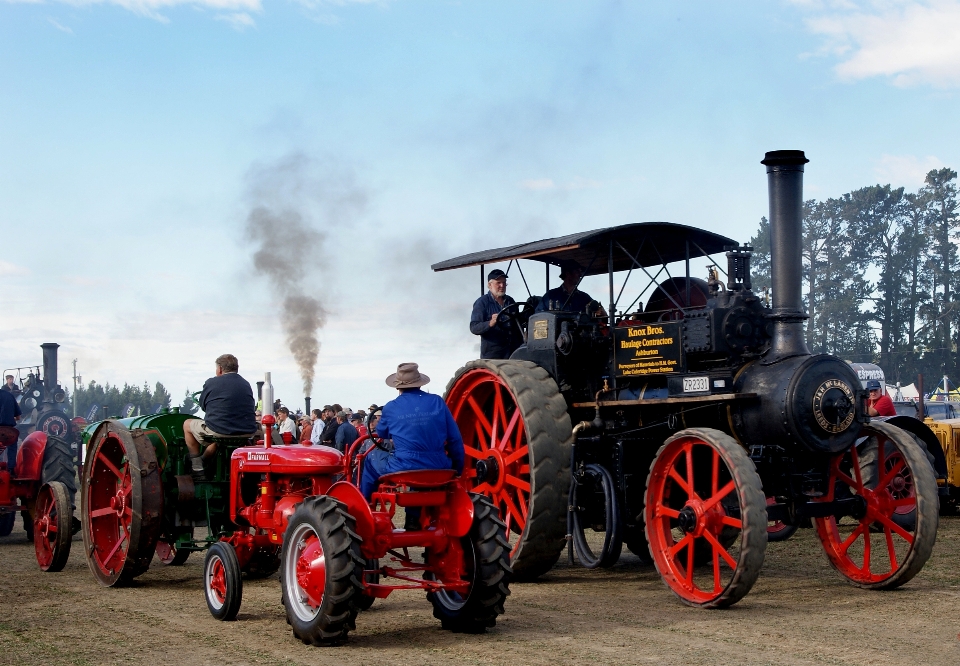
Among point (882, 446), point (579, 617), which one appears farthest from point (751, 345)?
point (579, 617)

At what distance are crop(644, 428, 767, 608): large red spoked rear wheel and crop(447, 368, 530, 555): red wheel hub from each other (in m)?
1.02

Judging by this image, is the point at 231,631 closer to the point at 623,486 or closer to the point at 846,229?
the point at 623,486

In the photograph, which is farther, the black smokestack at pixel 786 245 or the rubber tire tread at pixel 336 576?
the black smokestack at pixel 786 245

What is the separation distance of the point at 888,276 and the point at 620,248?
33841 millimetres

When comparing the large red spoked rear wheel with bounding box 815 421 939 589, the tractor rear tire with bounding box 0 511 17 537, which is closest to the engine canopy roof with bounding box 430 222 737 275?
the large red spoked rear wheel with bounding box 815 421 939 589

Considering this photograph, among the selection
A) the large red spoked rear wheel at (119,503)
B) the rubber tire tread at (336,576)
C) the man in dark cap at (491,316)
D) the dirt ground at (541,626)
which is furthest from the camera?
the man in dark cap at (491,316)

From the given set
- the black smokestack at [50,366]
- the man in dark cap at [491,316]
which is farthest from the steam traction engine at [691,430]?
the black smokestack at [50,366]

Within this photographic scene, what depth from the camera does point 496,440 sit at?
779 centimetres

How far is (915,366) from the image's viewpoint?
124 feet

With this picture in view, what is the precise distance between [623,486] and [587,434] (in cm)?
62

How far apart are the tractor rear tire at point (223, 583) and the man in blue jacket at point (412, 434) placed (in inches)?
31.2

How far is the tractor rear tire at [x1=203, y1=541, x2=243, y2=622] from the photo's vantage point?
5578 mm

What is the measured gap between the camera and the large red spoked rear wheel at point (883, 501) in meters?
6.30

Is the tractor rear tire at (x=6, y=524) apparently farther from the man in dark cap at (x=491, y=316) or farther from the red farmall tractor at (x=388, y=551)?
the red farmall tractor at (x=388, y=551)
